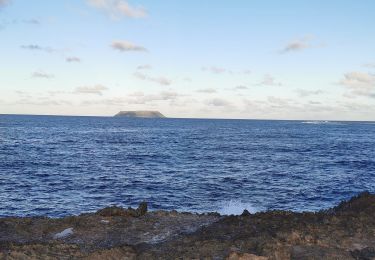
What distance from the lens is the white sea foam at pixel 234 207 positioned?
31219 millimetres

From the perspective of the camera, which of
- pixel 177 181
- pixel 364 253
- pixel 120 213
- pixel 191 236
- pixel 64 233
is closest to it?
pixel 364 253

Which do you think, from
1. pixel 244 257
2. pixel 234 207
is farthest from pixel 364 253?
pixel 234 207

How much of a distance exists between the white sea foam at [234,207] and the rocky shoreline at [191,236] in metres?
9.75

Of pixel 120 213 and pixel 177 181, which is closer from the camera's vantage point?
pixel 120 213

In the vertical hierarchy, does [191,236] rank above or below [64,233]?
above

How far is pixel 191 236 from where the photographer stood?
16.4 metres

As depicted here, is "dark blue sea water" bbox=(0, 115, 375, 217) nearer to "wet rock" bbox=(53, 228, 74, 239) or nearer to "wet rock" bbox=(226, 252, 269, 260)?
"wet rock" bbox=(53, 228, 74, 239)

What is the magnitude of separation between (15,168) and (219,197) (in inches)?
1230

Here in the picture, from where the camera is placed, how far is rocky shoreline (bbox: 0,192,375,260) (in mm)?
13930

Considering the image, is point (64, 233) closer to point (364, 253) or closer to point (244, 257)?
point (244, 257)

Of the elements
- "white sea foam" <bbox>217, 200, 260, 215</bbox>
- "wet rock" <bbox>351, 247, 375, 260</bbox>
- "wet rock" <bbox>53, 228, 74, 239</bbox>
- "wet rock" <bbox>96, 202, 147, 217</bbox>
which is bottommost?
"white sea foam" <bbox>217, 200, 260, 215</bbox>

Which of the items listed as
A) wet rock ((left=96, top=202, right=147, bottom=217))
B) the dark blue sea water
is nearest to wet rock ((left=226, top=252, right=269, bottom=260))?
wet rock ((left=96, top=202, right=147, bottom=217))

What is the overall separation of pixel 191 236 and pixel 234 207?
1728cm

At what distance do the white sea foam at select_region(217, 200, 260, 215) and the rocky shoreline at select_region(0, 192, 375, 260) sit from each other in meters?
9.75
